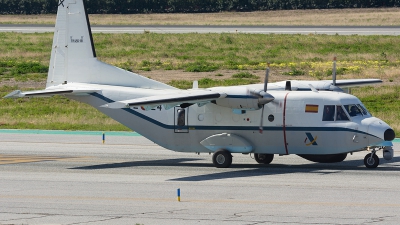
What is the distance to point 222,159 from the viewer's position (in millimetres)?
23672

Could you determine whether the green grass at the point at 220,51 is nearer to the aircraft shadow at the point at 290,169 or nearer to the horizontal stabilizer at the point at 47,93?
the aircraft shadow at the point at 290,169

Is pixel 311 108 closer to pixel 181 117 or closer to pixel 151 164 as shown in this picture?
pixel 181 117

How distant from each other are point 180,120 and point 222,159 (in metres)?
2.14

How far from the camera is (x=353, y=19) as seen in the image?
92.8 metres

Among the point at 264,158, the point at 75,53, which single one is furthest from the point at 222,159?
the point at 75,53

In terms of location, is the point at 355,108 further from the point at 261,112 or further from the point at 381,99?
the point at 381,99

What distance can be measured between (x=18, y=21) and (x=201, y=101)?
85.3 metres

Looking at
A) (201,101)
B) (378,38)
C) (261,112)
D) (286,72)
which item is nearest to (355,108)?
(261,112)

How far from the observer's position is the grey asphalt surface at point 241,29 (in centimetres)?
7581

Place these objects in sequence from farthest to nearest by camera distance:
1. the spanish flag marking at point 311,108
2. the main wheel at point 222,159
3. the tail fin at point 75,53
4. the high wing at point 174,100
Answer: the tail fin at point 75,53
the main wheel at point 222,159
the spanish flag marking at point 311,108
the high wing at point 174,100

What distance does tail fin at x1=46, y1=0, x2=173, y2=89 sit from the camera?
25828mm

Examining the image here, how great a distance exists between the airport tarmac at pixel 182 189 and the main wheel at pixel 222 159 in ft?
0.87

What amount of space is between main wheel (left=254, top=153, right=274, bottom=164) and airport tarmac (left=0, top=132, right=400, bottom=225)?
0.93 ft

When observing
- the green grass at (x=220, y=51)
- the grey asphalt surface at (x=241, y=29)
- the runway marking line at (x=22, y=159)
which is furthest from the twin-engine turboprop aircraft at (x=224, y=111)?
the grey asphalt surface at (x=241, y=29)
